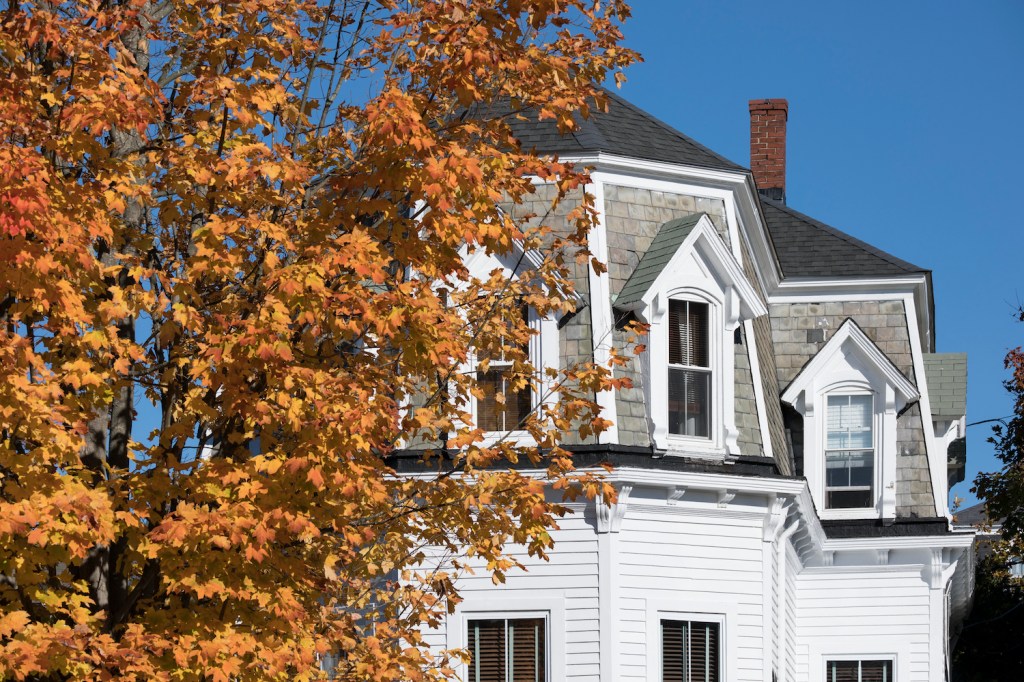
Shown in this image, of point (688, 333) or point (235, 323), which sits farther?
point (688, 333)

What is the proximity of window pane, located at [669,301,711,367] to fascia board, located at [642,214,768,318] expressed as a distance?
0.51m

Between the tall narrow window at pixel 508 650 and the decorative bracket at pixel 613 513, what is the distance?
1.42 metres

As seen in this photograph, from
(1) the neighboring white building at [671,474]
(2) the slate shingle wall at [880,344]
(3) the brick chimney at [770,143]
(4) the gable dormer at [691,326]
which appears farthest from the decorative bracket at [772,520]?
(3) the brick chimney at [770,143]

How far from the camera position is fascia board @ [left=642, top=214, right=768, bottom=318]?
20.1m

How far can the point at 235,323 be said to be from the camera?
33.8 feet

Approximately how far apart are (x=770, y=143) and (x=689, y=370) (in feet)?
43.5

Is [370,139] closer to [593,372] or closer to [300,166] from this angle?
[300,166]

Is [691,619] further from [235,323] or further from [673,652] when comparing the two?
[235,323]

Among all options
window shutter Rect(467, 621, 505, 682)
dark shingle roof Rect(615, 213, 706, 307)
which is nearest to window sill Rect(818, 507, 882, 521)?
dark shingle roof Rect(615, 213, 706, 307)

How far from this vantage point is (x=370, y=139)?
36.4 feet

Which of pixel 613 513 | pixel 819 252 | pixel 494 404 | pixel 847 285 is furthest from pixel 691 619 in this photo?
pixel 819 252

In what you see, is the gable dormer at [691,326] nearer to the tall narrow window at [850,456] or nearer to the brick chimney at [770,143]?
the tall narrow window at [850,456]

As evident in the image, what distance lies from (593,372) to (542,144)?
348 inches

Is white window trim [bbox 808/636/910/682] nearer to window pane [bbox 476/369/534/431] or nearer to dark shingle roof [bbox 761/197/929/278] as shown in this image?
dark shingle roof [bbox 761/197/929/278]
